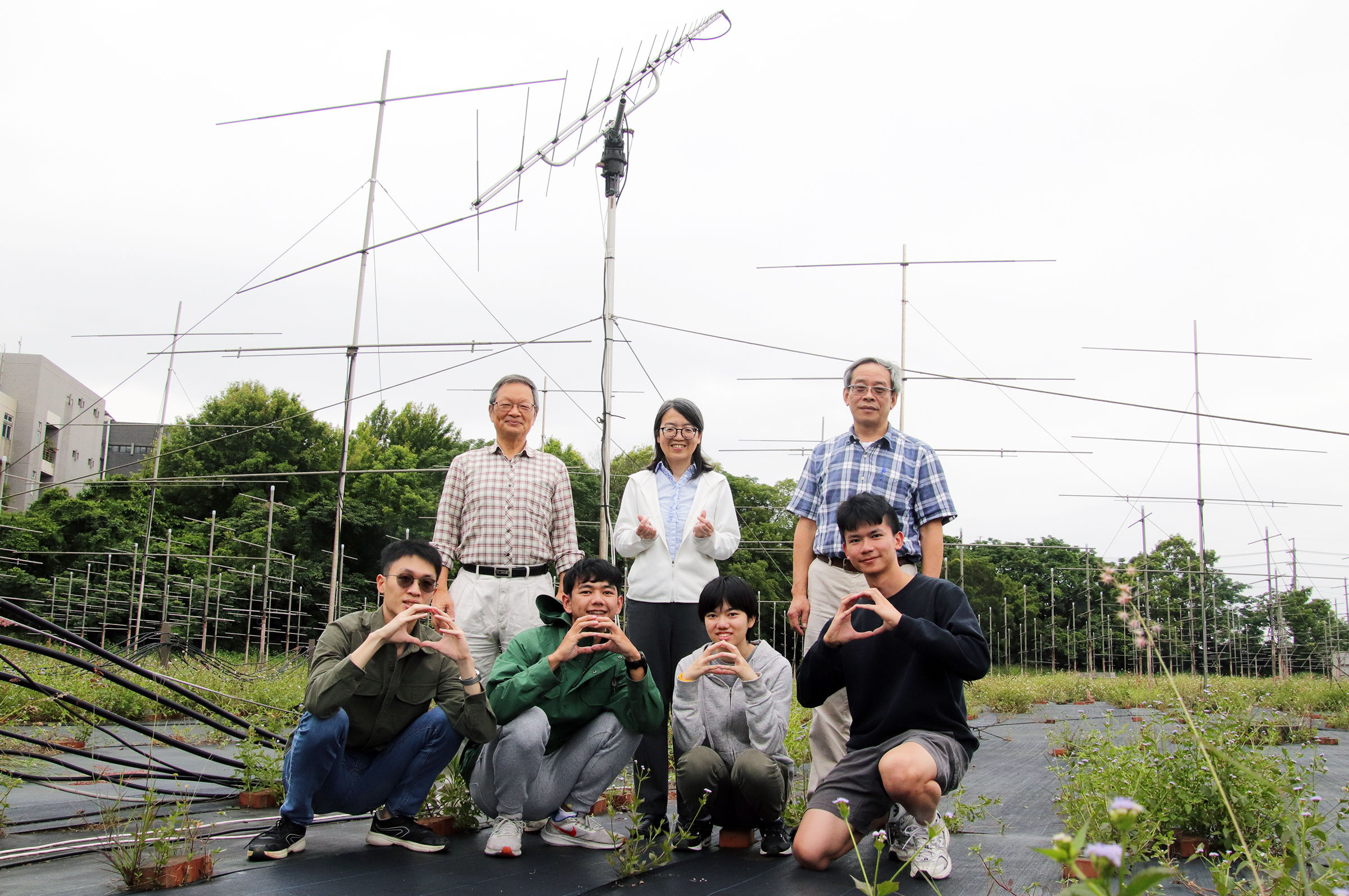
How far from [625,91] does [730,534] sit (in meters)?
3.77

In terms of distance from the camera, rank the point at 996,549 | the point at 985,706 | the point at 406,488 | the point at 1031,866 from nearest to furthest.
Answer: the point at 1031,866, the point at 985,706, the point at 406,488, the point at 996,549

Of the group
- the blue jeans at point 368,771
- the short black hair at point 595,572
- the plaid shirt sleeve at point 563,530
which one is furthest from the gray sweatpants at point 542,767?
the plaid shirt sleeve at point 563,530

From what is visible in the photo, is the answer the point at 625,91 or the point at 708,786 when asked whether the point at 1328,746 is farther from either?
the point at 625,91

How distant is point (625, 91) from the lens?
20.3 ft

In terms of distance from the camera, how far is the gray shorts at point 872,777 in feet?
8.88

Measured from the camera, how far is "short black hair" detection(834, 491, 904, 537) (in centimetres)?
287

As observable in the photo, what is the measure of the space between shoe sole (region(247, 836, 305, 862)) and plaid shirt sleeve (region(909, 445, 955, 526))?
2.34m

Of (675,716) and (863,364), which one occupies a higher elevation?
(863,364)

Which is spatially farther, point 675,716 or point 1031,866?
point 675,716

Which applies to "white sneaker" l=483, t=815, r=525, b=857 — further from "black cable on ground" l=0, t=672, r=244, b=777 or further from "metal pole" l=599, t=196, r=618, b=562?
"metal pole" l=599, t=196, r=618, b=562

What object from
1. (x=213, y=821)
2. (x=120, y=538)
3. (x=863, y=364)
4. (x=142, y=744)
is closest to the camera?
(x=213, y=821)

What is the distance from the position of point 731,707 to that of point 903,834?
2.15 feet

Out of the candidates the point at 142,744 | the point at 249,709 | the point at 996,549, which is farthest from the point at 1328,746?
the point at 996,549

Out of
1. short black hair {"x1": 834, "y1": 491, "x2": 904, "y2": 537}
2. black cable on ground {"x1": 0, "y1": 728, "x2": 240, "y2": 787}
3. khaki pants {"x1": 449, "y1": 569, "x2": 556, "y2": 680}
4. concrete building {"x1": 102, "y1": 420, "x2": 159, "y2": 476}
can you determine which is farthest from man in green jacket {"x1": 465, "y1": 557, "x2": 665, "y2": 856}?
concrete building {"x1": 102, "y1": 420, "x2": 159, "y2": 476}
